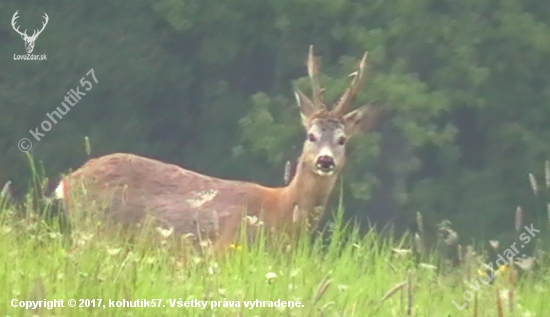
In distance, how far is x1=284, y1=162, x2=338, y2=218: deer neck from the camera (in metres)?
7.63

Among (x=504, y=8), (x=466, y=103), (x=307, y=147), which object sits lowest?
(x=307, y=147)

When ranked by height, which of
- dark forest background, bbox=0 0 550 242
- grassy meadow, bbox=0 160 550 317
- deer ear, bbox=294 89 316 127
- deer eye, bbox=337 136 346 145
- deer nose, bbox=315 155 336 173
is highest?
dark forest background, bbox=0 0 550 242

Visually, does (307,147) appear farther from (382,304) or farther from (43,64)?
(43,64)

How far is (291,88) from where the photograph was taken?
17344mm

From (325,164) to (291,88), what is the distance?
31.8ft

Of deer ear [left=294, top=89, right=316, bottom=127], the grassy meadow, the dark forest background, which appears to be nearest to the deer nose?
deer ear [left=294, top=89, right=316, bottom=127]

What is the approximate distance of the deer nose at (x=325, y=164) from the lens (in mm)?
7676

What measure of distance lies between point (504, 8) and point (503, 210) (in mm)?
2398

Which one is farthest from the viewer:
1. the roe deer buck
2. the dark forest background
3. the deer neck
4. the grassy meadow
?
the dark forest background

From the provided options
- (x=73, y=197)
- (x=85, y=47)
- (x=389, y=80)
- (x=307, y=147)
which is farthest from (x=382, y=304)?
(x=85, y=47)

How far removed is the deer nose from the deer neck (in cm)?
7

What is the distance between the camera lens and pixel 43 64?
17750mm

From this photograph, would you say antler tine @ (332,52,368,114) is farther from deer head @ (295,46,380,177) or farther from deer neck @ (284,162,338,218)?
deer neck @ (284,162,338,218)

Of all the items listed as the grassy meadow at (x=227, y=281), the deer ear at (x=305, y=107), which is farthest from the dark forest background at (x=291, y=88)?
the grassy meadow at (x=227, y=281)
